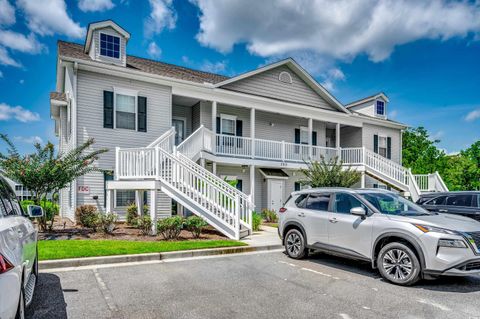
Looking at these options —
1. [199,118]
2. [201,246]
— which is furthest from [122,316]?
[199,118]

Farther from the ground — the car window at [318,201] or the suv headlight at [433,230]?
the car window at [318,201]

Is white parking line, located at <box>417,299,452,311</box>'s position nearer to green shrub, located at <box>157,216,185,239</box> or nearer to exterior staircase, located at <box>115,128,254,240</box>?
exterior staircase, located at <box>115,128,254,240</box>

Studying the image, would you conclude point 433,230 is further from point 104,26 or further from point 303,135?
point 303,135

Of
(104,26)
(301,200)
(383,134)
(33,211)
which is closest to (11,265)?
(33,211)

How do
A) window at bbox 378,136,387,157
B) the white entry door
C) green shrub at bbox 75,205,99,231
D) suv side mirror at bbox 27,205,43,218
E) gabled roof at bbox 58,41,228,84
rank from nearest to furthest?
suv side mirror at bbox 27,205,43,218, green shrub at bbox 75,205,99,231, gabled roof at bbox 58,41,228,84, the white entry door, window at bbox 378,136,387,157

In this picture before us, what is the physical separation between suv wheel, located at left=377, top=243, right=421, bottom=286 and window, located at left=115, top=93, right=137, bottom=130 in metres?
11.7

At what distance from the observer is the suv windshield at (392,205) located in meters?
6.66

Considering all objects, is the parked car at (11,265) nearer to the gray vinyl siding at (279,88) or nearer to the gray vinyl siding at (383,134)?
the gray vinyl siding at (279,88)

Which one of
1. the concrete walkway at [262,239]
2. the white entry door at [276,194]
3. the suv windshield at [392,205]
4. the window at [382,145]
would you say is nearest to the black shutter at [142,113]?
the concrete walkway at [262,239]

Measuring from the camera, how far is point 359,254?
21.6 ft

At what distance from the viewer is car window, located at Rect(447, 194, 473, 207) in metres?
9.82

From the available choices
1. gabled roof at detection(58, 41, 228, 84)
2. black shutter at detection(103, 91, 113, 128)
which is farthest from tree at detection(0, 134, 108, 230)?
gabled roof at detection(58, 41, 228, 84)

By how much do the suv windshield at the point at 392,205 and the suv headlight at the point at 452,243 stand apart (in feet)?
3.45

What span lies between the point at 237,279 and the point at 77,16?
49.2 ft
